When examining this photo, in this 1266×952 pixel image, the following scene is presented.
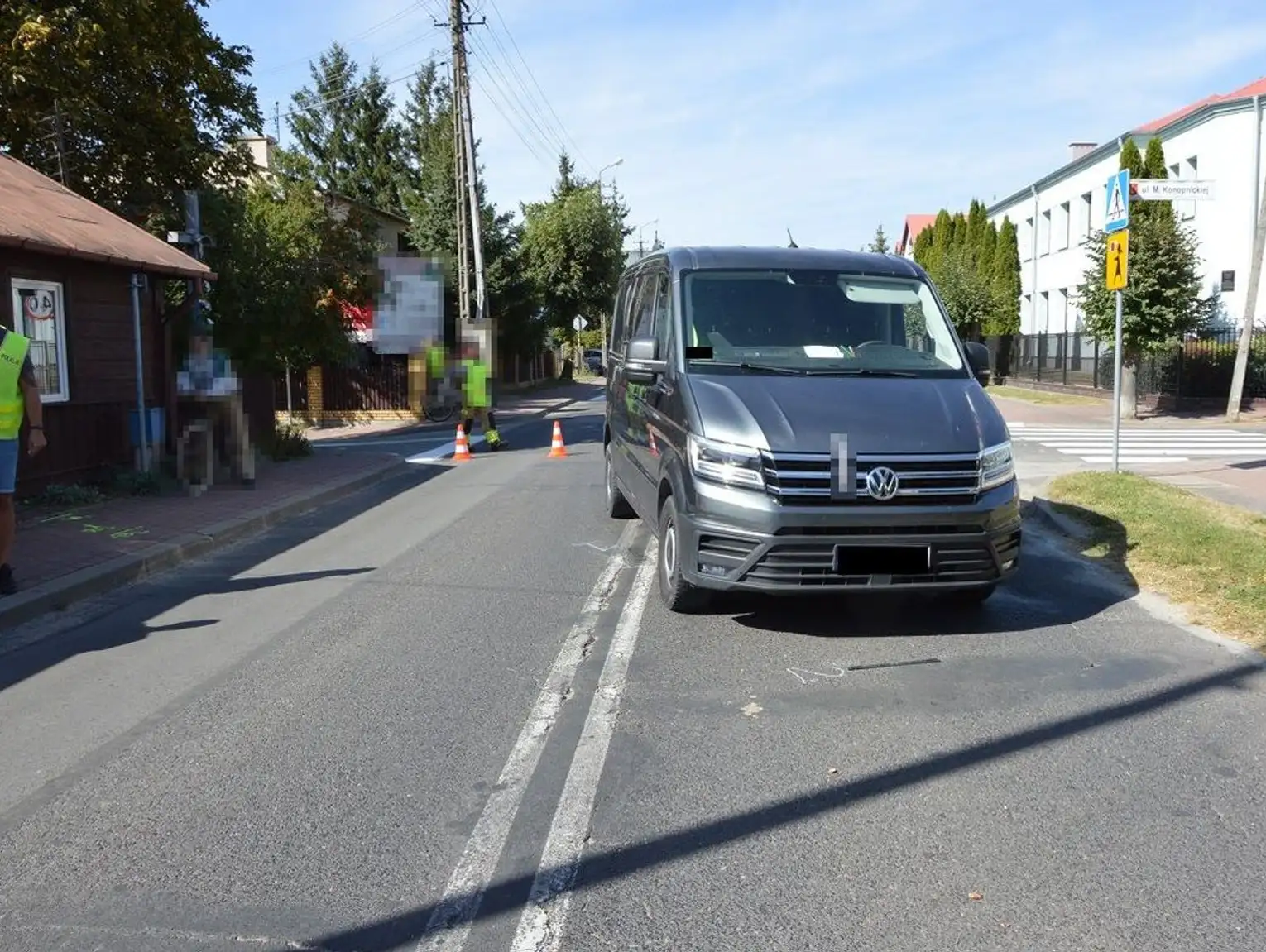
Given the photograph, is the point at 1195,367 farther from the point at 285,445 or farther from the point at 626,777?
the point at 626,777

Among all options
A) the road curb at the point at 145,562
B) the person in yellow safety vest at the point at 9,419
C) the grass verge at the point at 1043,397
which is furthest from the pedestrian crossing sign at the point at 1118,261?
the grass verge at the point at 1043,397

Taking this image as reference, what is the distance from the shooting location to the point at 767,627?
6.58m

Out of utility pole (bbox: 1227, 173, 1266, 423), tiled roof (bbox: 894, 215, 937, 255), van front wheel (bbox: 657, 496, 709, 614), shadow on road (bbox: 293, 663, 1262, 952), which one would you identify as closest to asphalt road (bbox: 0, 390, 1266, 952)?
shadow on road (bbox: 293, 663, 1262, 952)

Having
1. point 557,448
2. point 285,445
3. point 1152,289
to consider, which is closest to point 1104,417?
point 1152,289

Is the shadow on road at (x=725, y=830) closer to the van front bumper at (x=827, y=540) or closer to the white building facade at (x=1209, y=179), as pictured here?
the van front bumper at (x=827, y=540)

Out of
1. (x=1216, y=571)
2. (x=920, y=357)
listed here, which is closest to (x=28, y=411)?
(x=920, y=357)

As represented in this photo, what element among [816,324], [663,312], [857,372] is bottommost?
[857,372]

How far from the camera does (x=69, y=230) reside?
11680 mm

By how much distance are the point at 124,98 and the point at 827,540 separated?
48.4ft

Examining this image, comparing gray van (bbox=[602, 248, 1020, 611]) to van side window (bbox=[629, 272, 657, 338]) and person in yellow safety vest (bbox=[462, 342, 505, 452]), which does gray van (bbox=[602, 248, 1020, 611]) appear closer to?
van side window (bbox=[629, 272, 657, 338])

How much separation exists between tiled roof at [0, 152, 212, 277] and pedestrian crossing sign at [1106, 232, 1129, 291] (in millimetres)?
10074

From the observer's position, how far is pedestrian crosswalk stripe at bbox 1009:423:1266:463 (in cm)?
1598

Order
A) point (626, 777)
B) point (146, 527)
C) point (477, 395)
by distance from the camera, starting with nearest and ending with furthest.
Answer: point (626, 777), point (146, 527), point (477, 395)

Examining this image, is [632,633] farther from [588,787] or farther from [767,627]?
[588,787]
